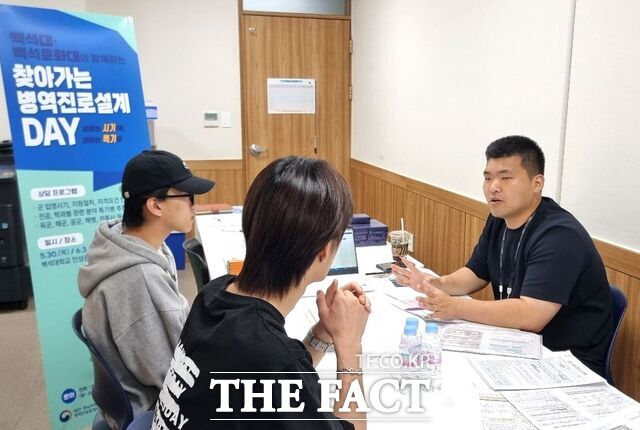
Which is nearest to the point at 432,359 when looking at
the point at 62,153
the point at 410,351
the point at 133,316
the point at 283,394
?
the point at 410,351

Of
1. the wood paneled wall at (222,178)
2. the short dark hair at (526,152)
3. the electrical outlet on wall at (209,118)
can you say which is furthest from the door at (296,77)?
the short dark hair at (526,152)

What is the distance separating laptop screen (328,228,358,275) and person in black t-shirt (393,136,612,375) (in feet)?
1.28

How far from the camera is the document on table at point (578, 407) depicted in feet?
4.03

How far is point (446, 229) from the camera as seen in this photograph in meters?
3.46

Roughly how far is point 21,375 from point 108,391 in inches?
73.5

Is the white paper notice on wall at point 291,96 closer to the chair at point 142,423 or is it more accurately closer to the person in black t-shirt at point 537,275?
the person in black t-shirt at point 537,275

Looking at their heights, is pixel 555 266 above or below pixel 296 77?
below

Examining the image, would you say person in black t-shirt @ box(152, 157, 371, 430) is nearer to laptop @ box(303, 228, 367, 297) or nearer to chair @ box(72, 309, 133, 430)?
chair @ box(72, 309, 133, 430)

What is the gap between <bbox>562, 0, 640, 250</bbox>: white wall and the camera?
2.03 m

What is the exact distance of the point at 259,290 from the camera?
968 millimetres

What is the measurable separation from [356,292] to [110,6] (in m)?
Result: 4.48

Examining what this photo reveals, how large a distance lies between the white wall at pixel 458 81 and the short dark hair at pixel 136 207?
1.80 m

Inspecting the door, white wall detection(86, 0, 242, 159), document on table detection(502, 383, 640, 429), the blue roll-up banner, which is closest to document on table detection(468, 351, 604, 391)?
document on table detection(502, 383, 640, 429)

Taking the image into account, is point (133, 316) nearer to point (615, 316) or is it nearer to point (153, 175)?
point (153, 175)
